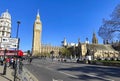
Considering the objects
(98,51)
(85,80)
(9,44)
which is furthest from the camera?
(98,51)

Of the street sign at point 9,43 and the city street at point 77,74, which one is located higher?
the street sign at point 9,43

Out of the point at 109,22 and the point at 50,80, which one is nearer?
the point at 50,80

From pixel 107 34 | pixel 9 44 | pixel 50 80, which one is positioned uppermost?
pixel 107 34

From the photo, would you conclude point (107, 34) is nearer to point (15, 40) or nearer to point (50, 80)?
point (50, 80)

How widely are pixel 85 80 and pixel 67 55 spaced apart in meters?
160

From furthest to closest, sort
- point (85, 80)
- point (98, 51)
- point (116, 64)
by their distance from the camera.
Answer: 1. point (98, 51)
2. point (116, 64)
3. point (85, 80)

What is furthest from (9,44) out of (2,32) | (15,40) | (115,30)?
(115,30)

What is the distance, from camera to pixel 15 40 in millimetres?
15430

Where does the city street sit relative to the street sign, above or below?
below

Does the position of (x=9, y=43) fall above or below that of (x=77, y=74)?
above

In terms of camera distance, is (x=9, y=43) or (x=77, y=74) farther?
(x=77, y=74)

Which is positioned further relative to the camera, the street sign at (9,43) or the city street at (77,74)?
the city street at (77,74)

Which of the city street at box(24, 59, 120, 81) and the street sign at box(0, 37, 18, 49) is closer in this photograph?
the street sign at box(0, 37, 18, 49)

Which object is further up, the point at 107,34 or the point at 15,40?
the point at 107,34
